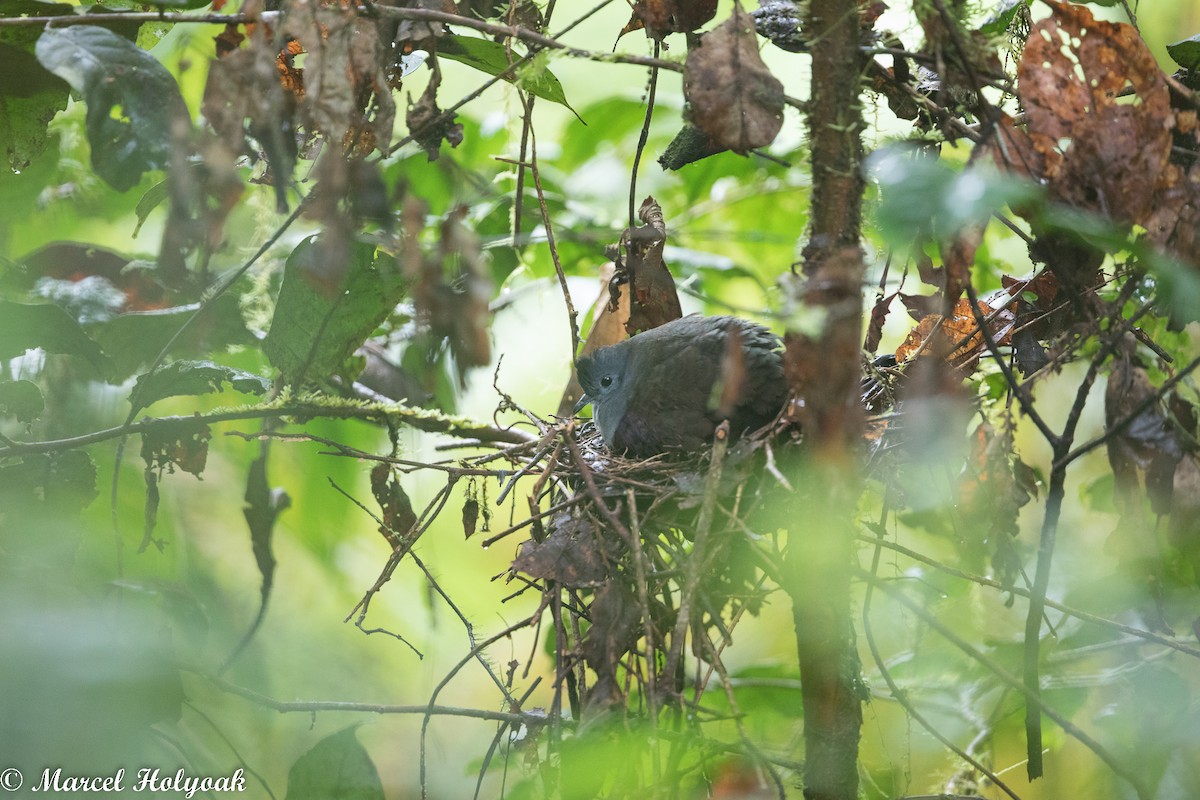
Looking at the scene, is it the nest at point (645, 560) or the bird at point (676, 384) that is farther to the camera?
the bird at point (676, 384)

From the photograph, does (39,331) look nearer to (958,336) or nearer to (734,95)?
(734,95)

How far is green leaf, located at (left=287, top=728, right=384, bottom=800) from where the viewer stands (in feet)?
6.01

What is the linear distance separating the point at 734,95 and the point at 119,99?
37.7 inches

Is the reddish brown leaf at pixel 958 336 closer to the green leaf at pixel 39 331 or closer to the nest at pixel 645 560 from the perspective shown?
the nest at pixel 645 560

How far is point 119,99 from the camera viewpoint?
1.37 m

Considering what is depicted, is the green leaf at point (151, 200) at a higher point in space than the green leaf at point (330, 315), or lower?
higher

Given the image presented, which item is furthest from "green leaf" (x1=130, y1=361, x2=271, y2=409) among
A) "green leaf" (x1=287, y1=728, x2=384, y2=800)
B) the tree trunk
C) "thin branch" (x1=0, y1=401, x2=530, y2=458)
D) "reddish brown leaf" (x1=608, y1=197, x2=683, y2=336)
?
the tree trunk

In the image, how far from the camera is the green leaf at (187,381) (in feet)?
6.50

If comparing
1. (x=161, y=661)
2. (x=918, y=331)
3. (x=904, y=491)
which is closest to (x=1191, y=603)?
(x=904, y=491)

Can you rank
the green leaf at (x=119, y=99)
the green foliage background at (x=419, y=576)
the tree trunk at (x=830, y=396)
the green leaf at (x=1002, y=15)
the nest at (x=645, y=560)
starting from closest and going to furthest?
the tree trunk at (x=830, y=396), the green leaf at (x=119, y=99), the nest at (x=645, y=560), the green foliage background at (x=419, y=576), the green leaf at (x=1002, y=15)

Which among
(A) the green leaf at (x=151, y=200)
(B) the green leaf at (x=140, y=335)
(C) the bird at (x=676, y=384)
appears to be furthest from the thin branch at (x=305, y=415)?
(A) the green leaf at (x=151, y=200)

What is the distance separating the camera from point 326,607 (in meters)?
4.25

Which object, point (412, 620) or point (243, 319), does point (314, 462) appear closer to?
point (243, 319)

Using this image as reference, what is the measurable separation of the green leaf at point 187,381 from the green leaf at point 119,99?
0.73 m
